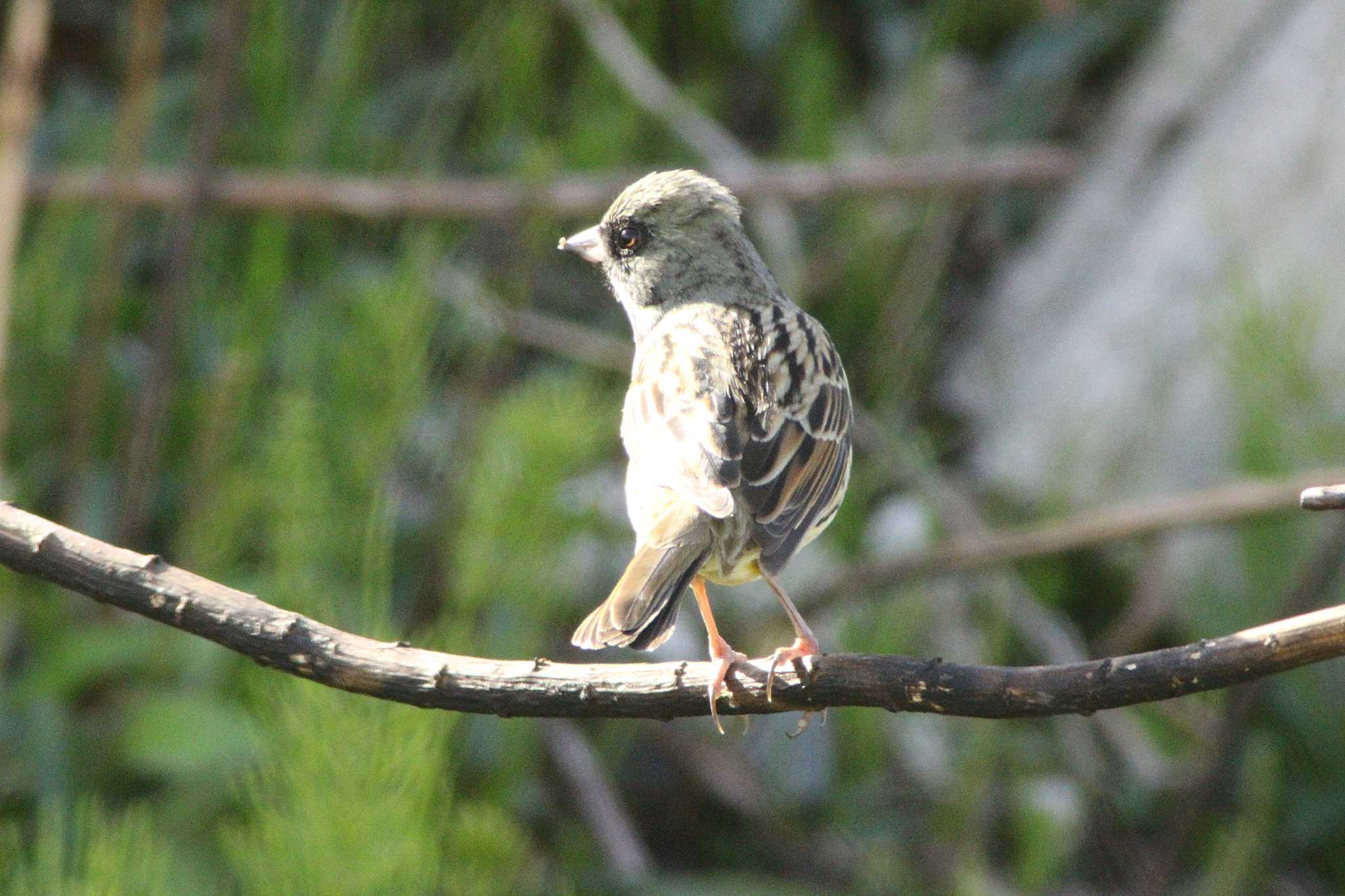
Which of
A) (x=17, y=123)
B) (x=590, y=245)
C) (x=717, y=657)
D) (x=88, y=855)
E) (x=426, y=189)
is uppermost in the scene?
(x=426, y=189)

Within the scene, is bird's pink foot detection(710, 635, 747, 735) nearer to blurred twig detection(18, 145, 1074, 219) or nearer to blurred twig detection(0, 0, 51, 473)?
blurred twig detection(0, 0, 51, 473)

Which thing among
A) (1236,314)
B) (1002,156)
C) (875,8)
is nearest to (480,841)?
(1236,314)

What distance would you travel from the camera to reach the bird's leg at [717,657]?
7.33 feet

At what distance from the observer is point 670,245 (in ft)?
12.4

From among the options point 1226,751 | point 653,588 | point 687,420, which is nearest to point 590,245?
point 687,420

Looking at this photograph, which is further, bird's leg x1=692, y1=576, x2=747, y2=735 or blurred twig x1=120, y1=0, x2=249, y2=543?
blurred twig x1=120, y1=0, x2=249, y2=543

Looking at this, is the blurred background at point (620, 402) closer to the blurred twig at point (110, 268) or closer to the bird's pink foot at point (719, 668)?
the blurred twig at point (110, 268)

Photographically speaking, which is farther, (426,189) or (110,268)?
(426,189)

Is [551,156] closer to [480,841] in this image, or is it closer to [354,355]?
[354,355]

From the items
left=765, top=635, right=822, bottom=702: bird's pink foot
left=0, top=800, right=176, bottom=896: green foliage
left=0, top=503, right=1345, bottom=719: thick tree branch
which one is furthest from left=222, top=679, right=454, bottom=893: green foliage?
left=0, top=503, right=1345, bottom=719: thick tree branch

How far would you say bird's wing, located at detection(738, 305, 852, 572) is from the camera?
9.98ft

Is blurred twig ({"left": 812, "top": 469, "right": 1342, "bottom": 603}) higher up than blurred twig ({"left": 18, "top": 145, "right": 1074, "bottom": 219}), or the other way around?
blurred twig ({"left": 18, "top": 145, "right": 1074, "bottom": 219})

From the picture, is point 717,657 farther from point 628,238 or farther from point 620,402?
point 620,402

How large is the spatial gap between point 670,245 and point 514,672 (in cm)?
177
